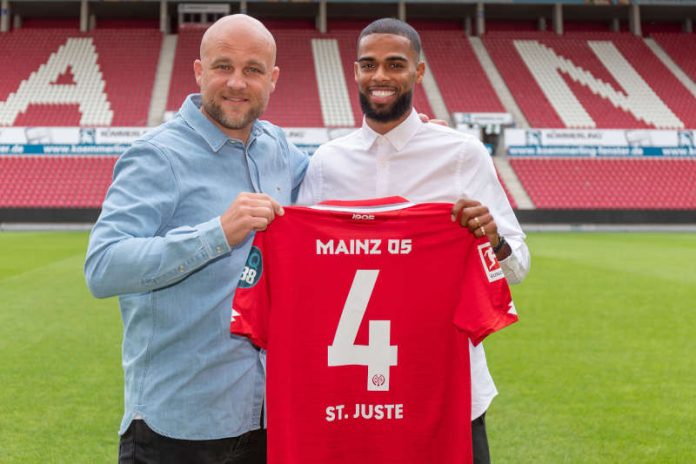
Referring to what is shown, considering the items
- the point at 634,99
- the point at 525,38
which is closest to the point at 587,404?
the point at 634,99

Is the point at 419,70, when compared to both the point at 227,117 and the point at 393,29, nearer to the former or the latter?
the point at 393,29

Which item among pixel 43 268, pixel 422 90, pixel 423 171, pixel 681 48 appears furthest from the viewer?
pixel 681 48

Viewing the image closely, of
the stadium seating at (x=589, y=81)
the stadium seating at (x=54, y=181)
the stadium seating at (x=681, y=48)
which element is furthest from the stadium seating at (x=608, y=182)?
the stadium seating at (x=54, y=181)

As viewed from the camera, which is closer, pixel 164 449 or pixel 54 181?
pixel 164 449

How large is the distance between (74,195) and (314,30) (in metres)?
13.5

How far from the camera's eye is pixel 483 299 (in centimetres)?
213

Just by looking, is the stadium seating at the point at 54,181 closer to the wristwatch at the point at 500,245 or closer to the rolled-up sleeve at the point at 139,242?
the rolled-up sleeve at the point at 139,242

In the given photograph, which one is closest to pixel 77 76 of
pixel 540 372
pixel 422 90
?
pixel 422 90

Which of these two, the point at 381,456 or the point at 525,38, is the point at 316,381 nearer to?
the point at 381,456

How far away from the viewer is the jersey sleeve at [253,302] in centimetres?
202

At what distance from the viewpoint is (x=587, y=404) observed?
4.71 m

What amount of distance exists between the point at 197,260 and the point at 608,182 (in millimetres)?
24909

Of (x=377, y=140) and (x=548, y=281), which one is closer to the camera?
(x=377, y=140)

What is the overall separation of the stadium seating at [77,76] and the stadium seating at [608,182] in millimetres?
14596
